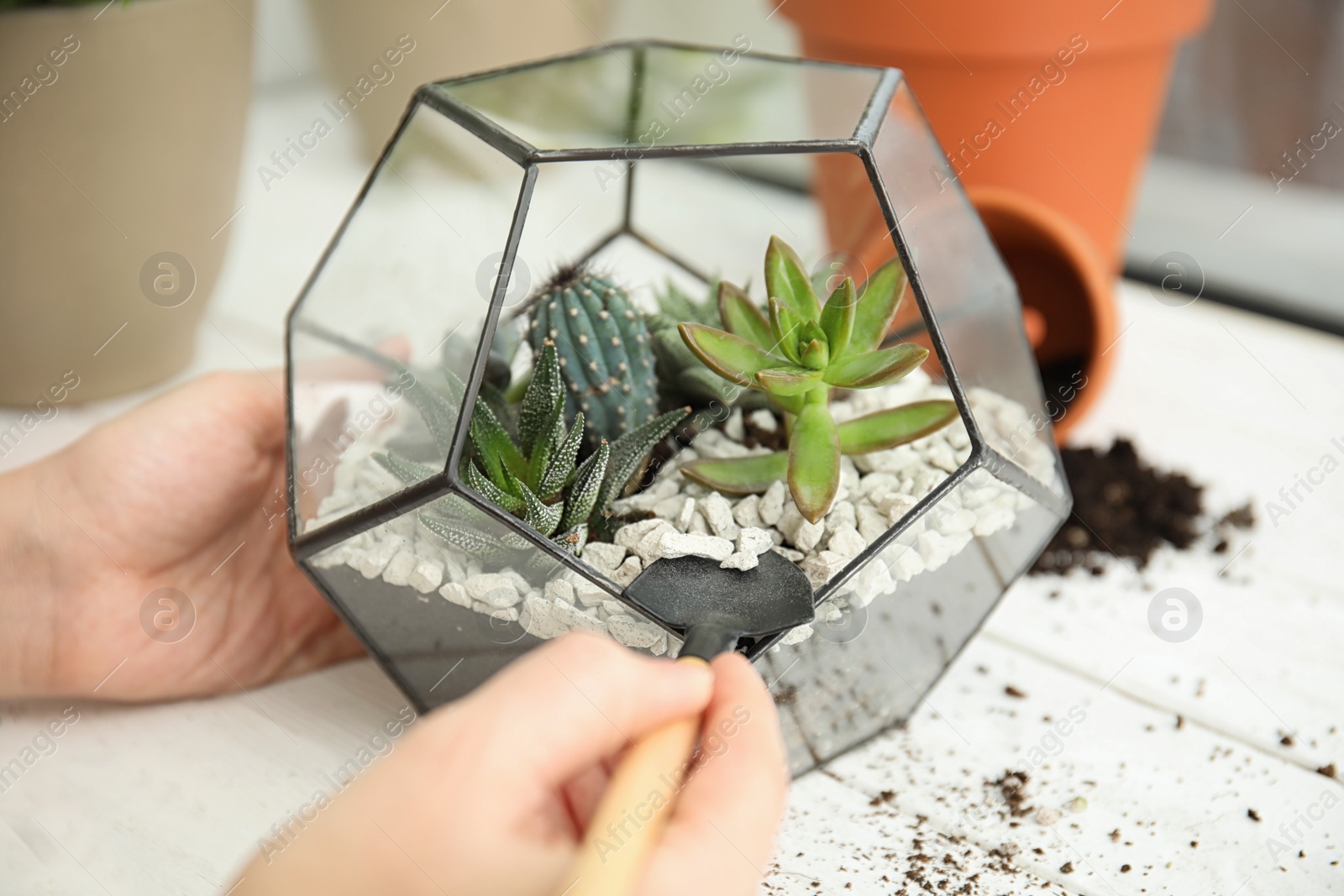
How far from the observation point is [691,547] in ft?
2.08

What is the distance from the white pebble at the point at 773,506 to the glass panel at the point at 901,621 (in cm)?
8

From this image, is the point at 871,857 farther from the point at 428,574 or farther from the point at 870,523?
the point at 428,574

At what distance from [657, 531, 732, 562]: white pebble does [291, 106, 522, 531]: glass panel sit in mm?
144

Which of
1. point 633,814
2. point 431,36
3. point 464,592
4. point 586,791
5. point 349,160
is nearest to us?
point 633,814

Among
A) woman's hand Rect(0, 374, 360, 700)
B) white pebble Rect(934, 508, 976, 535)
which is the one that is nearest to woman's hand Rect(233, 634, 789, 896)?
white pebble Rect(934, 508, 976, 535)

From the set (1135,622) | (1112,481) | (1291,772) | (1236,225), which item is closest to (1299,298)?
(1236,225)

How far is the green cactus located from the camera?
0.71 meters

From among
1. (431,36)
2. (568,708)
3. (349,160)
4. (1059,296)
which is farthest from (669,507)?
(349,160)

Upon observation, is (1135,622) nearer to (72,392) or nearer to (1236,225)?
(1236,225)

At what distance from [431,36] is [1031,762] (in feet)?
4.10

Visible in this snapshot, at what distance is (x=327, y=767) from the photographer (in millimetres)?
768

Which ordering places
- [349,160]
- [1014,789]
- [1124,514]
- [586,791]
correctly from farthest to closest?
1. [349,160]
2. [1124,514]
3. [1014,789]
4. [586,791]

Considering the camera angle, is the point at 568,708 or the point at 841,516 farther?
the point at 841,516

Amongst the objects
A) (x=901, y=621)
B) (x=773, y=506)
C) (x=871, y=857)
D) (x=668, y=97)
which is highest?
(x=668, y=97)
